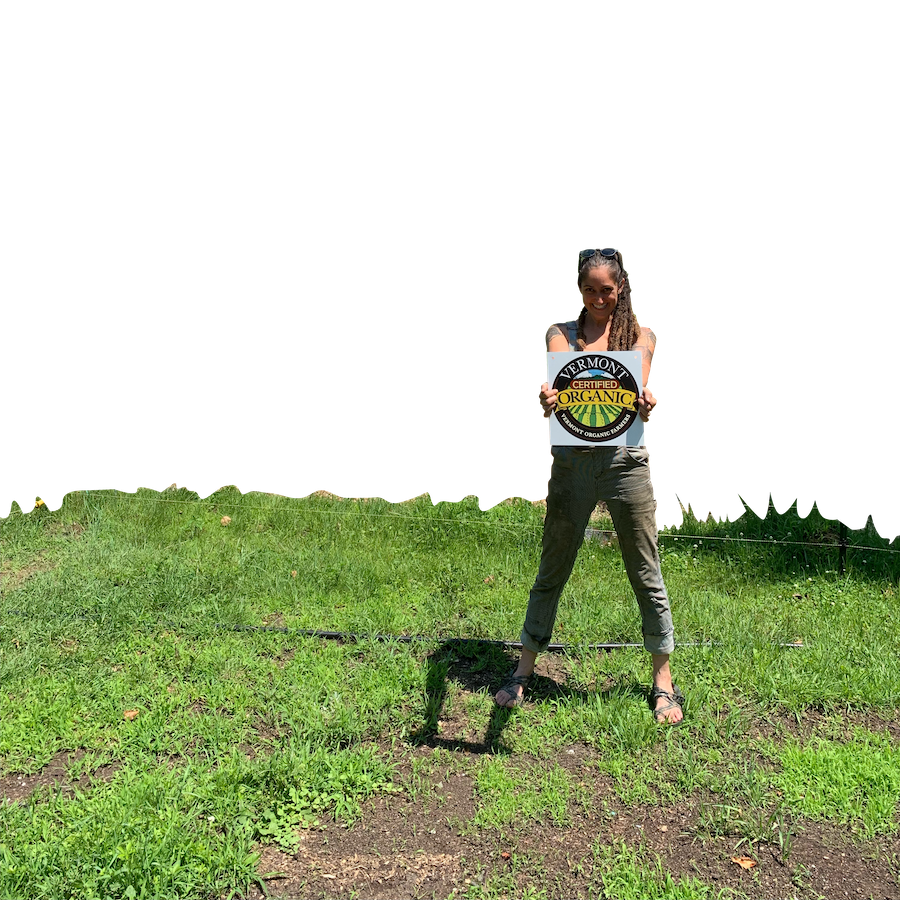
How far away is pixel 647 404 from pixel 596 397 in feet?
0.67

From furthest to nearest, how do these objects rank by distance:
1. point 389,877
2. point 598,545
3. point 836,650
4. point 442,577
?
point 598,545, point 442,577, point 836,650, point 389,877

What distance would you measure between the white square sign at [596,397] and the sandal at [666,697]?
48.8 inches

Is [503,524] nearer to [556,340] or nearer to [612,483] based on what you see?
[612,483]

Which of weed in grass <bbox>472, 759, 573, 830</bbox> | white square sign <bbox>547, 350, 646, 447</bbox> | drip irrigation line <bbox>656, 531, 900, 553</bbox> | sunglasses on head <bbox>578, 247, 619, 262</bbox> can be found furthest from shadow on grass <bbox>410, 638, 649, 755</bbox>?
sunglasses on head <bbox>578, 247, 619, 262</bbox>

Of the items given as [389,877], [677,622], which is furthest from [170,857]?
[677,622]

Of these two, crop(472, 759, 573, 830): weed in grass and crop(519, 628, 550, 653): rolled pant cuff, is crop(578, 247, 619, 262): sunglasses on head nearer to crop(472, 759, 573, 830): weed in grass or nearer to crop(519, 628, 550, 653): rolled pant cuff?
crop(519, 628, 550, 653): rolled pant cuff

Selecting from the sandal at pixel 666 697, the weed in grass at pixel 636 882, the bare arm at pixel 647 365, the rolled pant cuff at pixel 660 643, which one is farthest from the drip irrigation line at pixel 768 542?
the weed in grass at pixel 636 882

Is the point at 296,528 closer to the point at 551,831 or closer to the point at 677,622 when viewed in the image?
the point at 677,622

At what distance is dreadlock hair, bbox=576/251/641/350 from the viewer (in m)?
3.33

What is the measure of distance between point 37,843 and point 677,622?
3272 mm

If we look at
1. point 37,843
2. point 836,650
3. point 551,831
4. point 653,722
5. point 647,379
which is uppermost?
point 647,379

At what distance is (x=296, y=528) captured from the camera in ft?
20.6

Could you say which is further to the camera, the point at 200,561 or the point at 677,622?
the point at 200,561

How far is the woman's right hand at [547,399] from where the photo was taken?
333 centimetres
